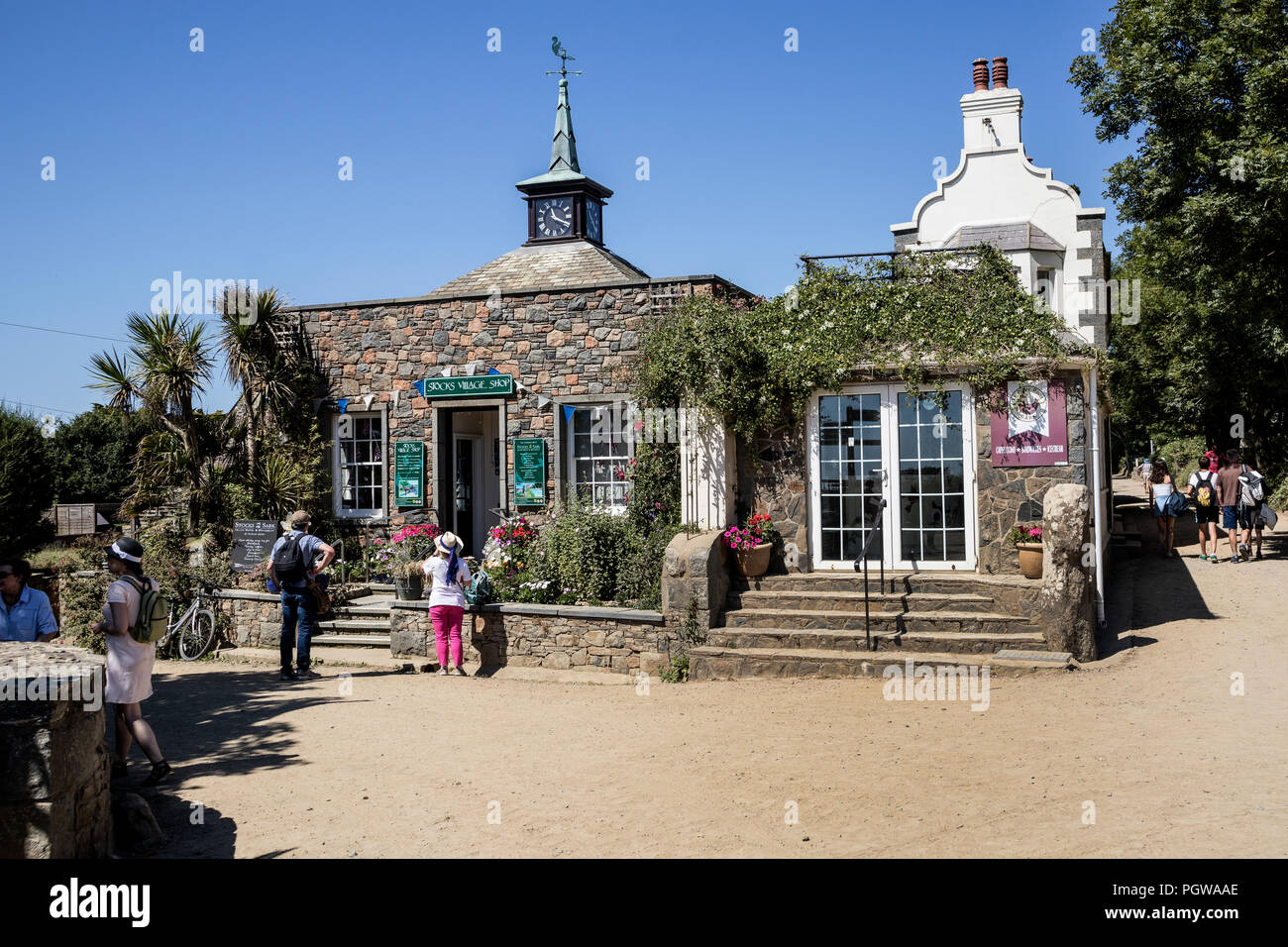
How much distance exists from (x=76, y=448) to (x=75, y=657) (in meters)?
23.3

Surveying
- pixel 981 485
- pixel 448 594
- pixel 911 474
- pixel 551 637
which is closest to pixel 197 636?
pixel 448 594

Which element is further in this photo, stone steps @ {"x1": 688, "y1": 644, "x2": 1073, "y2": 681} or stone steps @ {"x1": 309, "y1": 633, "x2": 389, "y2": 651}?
stone steps @ {"x1": 309, "y1": 633, "x2": 389, "y2": 651}

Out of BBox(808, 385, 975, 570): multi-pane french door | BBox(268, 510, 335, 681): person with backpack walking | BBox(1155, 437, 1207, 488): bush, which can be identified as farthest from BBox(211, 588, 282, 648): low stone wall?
BBox(1155, 437, 1207, 488): bush

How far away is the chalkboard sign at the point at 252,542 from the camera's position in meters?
12.9

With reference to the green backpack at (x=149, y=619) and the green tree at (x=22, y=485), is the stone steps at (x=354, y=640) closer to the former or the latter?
the green backpack at (x=149, y=619)

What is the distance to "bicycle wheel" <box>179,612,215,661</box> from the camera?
12.3 m

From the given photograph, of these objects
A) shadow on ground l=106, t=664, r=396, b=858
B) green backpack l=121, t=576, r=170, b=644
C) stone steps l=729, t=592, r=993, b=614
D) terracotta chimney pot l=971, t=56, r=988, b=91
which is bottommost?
shadow on ground l=106, t=664, r=396, b=858

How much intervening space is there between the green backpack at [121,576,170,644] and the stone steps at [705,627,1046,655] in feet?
17.8

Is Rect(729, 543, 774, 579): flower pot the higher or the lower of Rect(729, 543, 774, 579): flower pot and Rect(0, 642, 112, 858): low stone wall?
the higher

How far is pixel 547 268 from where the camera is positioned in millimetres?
18719

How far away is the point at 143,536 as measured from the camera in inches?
533

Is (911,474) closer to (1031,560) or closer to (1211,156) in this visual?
(1031,560)

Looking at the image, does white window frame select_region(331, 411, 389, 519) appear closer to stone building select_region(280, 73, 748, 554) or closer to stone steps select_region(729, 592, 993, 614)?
stone building select_region(280, 73, 748, 554)
